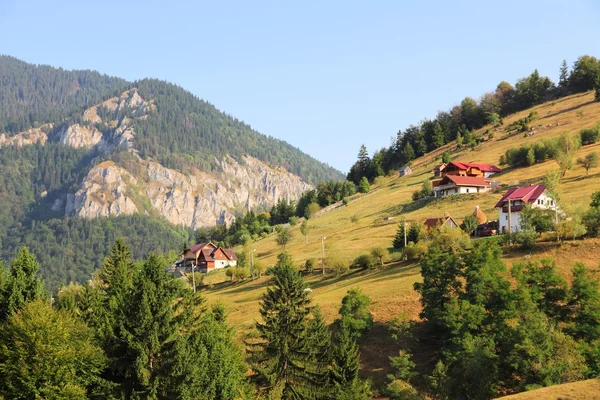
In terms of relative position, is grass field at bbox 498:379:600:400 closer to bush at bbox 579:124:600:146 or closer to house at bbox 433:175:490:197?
house at bbox 433:175:490:197

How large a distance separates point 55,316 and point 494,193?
8959cm

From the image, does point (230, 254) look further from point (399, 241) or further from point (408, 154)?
point (408, 154)

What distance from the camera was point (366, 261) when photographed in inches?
3177

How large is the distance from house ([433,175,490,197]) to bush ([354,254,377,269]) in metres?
42.8

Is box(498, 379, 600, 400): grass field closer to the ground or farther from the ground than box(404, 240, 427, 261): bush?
closer to the ground

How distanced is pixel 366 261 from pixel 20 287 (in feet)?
154

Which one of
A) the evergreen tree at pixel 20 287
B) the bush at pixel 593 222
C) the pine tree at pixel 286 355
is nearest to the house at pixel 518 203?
the bush at pixel 593 222

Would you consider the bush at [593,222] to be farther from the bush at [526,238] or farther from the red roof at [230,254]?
the red roof at [230,254]

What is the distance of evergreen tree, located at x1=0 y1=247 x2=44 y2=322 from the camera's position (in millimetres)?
43969

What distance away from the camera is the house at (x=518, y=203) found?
3295 inches

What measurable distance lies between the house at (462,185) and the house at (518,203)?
28.2 meters

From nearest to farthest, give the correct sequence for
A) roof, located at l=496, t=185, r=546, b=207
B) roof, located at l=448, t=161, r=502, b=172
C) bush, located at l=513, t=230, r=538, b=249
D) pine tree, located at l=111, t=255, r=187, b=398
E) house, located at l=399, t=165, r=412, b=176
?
pine tree, located at l=111, t=255, r=187, b=398 < bush, located at l=513, t=230, r=538, b=249 < roof, located at l=496, t=185, r=546, b=207 < roof, located at l=448, t=161, r=502, b=172 < house, located at l=399, t=165, r=412, b=176

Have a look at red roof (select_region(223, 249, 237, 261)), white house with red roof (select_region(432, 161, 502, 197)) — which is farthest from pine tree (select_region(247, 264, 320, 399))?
red roof (select_region(223, 249, 237, 261))

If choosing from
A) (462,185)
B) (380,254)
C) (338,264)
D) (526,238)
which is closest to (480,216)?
(380,254)
